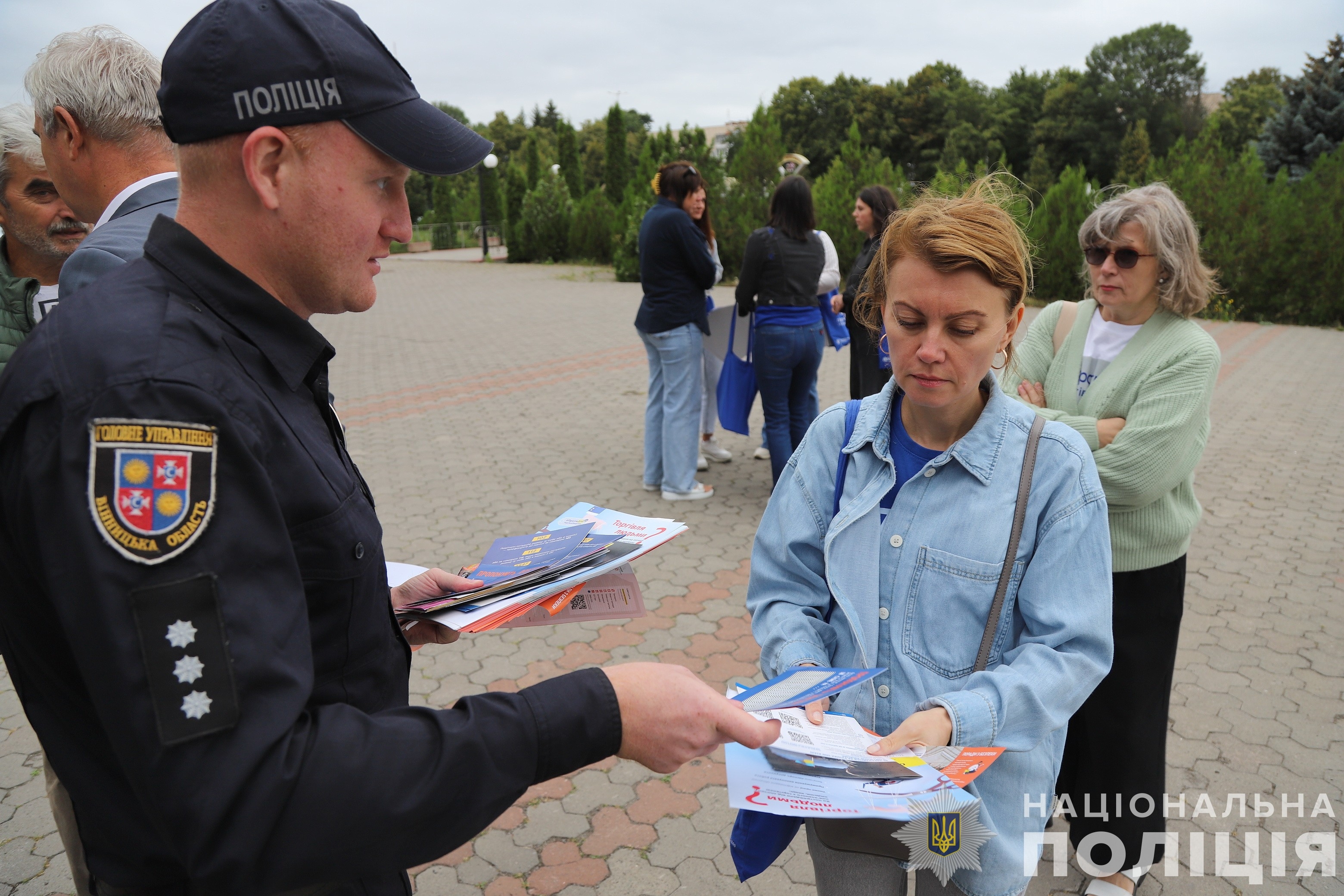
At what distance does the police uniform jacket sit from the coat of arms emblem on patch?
707mm

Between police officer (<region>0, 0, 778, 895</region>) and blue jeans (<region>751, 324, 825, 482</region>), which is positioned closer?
police officer (<region>0, 0, 778, 895</region>)

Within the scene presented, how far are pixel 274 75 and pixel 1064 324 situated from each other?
2.73 m

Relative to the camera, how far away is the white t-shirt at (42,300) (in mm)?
3059

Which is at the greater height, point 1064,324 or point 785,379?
point 1064,324

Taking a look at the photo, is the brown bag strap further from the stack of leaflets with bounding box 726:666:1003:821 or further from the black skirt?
the black skirt

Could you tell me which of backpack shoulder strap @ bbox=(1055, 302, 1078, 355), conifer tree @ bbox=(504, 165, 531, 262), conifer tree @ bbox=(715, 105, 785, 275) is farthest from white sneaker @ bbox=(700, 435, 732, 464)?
conifer tree @ bbox=(504, 165, 531, 262)

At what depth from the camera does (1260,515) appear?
21.8ft

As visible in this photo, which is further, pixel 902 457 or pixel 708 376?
pixel 708 376

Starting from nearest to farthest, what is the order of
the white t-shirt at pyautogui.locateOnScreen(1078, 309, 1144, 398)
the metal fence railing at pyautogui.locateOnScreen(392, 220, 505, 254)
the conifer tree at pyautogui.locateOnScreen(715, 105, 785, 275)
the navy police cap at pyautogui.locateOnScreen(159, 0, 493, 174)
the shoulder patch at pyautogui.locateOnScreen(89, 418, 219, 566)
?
1. the shoulder patch at pyautogui.locateOnScreen(89, 418, 219, 566)
2. the navy police cap at pyautogui.locateOnScreen(159, 0, 493, 174)
3. the white t-shirt at pyautogui.locateOnScreen(1078, 309, 1144, 398)
4. the conifer tree at pyautogui.locateOnScreen(715, 105, 785, 275)
5. the metal fence railing at pyautogui.locateOnScreen(392, 220, 505, 254)

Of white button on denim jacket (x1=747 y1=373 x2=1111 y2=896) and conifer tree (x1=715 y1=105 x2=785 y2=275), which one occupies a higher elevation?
conifer tree (x1=715 y1=105 x2=785 y2=275)

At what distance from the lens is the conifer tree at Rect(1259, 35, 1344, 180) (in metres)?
26.8

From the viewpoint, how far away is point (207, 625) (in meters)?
0.91

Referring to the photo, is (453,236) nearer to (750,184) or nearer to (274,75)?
(750,184)

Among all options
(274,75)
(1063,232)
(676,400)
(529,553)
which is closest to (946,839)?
(529,553)
